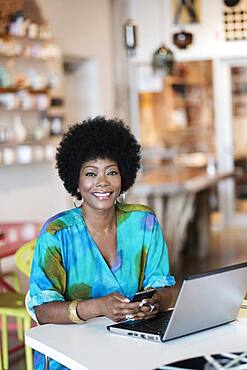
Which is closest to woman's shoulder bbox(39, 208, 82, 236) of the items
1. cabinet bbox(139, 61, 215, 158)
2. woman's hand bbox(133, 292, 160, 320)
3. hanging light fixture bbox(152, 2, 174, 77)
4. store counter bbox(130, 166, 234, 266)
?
woman's hand bbox(133, 292, 160, 320)

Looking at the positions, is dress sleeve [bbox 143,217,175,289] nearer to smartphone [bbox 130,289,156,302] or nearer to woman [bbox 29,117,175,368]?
woman [bbox 29,117,175,368]

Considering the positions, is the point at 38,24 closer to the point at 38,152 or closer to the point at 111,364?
the point at 38,152

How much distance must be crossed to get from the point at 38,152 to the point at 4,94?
734 millimetres

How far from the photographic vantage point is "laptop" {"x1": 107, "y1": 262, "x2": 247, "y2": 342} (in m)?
A: 1.87

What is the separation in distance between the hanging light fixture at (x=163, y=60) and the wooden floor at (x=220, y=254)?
1.89m

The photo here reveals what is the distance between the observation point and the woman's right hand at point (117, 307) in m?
2.10

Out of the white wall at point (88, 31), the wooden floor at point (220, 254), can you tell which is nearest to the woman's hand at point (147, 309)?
the wooden floor at point (220, 254)

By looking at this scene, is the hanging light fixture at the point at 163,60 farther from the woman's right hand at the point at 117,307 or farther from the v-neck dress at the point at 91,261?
the woman's right hand at the point at 117,307

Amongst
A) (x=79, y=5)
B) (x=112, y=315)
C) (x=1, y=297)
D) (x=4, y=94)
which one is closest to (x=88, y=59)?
(x=79, y=5)

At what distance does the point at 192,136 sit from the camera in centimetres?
1008

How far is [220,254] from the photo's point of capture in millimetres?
→ 7598

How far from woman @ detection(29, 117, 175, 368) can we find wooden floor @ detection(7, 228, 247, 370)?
11.9 feet

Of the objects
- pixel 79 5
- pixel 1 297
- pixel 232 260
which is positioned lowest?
pixel 232 260

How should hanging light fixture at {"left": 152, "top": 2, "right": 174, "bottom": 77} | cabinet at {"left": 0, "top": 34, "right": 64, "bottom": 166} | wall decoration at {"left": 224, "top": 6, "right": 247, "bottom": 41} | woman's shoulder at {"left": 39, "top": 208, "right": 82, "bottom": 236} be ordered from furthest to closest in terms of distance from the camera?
cabinet at {"left": 0, "top": 34, "right": 64, "bottom": 166} → hanging light fixture at {"left": 152, "top": 2, "right": 174, "bottom": 77} → wall decoration at {"left": 224, "top": 6, "right": 247, "bottom": 41} → woman's shoulder at {"left": 39, "top": 208, "right": 82, "bottom": 236}
